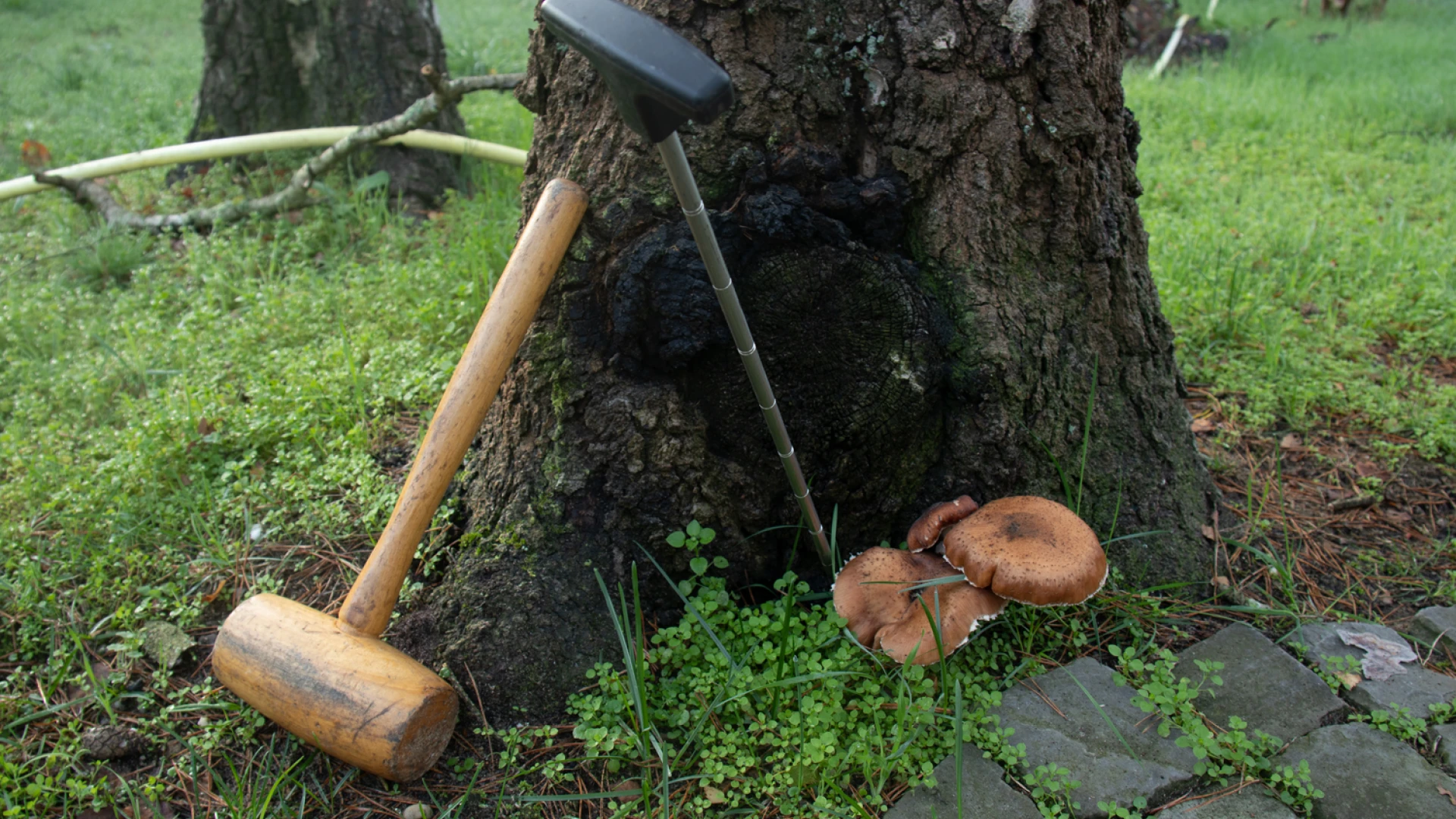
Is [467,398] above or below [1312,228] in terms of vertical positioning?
below

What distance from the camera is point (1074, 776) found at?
1.81m

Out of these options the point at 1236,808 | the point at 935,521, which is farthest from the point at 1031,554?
the point at 1236,808

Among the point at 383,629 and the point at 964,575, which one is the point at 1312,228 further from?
the point at 383,629

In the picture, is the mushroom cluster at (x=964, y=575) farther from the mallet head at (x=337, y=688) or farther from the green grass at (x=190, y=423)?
the green grass at (x=190, y=423)

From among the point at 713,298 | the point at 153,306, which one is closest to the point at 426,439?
the point at 713,298

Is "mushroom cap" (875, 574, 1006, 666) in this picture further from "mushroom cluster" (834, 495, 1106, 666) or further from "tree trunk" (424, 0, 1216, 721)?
"tree trunk" (424, 0, 1216, 721)

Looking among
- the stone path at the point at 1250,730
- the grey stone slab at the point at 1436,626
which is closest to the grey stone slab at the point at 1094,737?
the stone path at the point at 1250,730

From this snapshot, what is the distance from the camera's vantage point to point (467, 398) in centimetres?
200

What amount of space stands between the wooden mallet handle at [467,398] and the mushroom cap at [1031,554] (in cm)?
114

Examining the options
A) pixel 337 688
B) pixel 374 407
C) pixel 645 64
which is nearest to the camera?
pixel 645 64

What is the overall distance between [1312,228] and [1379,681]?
9.80ft

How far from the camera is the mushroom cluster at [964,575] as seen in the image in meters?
1.82

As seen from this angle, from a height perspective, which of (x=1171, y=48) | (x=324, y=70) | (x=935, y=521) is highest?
(x=1171, y=48)

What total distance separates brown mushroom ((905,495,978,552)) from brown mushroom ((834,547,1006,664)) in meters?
0.04
